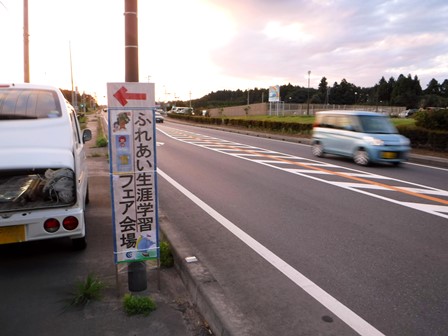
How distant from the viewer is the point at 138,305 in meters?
3.35

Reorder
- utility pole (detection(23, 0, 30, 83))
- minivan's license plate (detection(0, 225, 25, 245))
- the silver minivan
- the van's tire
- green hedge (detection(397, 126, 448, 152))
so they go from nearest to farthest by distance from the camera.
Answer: minivan's license plate (detection(0, 225, 25, 245))
the van's tire
the silver minivan
green hedge (detection(397, 126, 448, 152))
utility pole (detection(23, 0, 30, 83))

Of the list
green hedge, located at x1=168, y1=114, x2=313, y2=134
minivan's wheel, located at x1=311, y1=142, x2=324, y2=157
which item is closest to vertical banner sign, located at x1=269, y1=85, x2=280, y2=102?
green hedge, located at x1=168, y1=114, x2=313, y2=134

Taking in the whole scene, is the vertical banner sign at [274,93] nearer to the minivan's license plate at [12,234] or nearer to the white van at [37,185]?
the white van at [37,185]

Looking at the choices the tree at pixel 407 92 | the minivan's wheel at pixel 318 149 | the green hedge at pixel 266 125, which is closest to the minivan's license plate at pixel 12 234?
the minivan's wheel at pixel 318 149

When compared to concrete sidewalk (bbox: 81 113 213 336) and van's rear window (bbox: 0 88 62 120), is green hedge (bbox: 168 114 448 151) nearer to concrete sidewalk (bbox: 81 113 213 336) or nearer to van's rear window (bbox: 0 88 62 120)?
concrete sidewalk (bbox: 81 113 213 336)

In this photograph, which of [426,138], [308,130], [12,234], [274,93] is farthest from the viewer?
[274,93]

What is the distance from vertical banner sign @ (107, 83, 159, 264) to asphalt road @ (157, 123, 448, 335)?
1.03 metres

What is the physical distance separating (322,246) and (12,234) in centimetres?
369

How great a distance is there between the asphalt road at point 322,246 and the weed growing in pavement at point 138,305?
2.48ft

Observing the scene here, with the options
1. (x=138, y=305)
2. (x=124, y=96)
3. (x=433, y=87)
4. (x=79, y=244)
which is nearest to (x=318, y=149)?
(x=79, y=244)

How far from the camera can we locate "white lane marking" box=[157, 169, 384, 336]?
3.23 m

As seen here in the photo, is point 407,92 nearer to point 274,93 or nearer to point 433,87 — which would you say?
point 433,87

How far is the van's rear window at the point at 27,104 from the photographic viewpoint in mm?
4895

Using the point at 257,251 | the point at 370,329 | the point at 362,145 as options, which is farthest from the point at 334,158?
the point at 370,329
